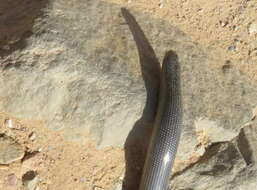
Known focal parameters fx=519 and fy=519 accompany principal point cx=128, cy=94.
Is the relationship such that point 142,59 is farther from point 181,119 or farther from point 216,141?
point 216,141

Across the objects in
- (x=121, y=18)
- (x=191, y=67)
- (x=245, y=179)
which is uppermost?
(x=121, y=18)

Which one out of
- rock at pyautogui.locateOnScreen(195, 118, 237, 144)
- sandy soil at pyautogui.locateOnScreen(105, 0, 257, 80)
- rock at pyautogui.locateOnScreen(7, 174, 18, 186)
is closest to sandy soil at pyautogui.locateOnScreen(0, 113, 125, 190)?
rock at pyautogui.locateOnScreen(7, 174, 18, 186)

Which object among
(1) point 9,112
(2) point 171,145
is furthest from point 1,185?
(2) point 171,145

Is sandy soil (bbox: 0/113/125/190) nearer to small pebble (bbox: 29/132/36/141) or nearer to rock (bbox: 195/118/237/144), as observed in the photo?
small pebble (bbox: 29/132/36/141)

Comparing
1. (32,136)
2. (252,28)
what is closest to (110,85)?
(32,136)

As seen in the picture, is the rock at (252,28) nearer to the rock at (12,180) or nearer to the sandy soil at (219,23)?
the sandy soil at (219,23)

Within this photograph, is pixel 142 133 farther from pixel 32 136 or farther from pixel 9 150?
pixel 9 150
